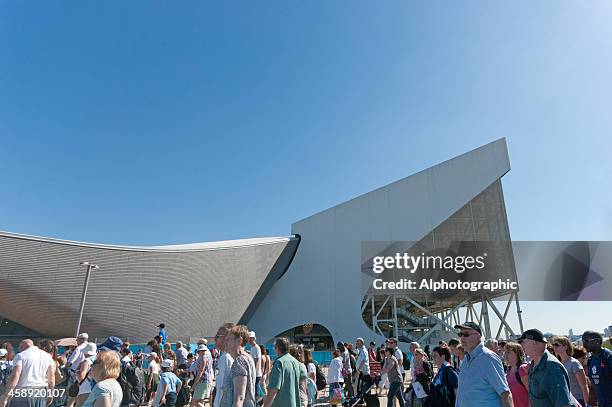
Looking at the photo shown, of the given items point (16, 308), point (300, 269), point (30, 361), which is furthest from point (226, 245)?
point (30, 361)

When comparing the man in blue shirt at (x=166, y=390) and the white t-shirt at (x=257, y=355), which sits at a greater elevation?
the white t-shirt at (x=257, y=355)

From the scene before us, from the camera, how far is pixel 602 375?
4.15 meters

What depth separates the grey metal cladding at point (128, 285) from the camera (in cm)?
1830

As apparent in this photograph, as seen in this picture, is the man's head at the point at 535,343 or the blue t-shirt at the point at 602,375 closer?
the man's head at the point at 535,343

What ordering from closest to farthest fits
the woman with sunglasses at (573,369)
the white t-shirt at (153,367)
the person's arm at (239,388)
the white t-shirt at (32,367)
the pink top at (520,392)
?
the person's arm at (239,388)
the pink top at (520,392)
the woman with sunglasses at (573,369)
the white t-shirt at (32,367)
the white t-shirt at (153,367)

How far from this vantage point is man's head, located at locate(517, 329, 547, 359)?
10.1 feet

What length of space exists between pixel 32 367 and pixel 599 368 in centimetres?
585

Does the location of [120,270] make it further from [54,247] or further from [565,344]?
[565,344]

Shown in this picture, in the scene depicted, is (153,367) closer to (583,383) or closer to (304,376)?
(304,376)

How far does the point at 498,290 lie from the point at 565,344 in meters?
20.8

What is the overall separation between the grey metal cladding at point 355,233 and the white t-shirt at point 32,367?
21105 millimetres

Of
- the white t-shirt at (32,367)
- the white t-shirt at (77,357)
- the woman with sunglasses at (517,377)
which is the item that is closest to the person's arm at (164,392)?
the white t-shirt at (77,357)

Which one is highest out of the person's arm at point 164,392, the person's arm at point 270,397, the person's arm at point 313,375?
the person's arm at point 270,397

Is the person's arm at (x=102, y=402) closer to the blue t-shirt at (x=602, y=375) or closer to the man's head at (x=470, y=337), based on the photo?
the man's head at (x=470, y=337)
